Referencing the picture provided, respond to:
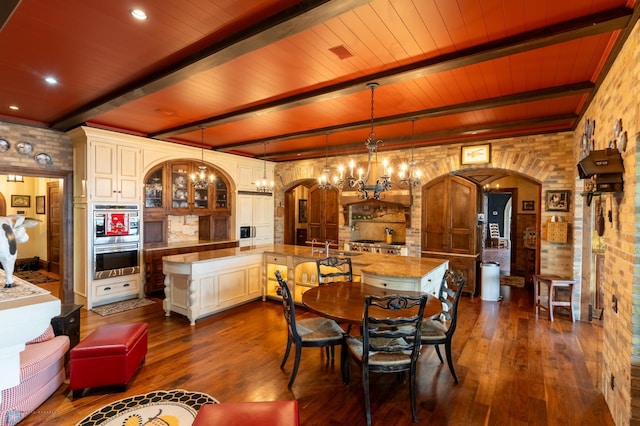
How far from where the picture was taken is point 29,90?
11.5ft

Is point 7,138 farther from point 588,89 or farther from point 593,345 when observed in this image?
point 593,345

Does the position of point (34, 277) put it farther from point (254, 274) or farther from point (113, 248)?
point (254, 274)

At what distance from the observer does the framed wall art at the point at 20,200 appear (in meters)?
7.25

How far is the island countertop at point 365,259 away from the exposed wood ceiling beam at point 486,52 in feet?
6.75

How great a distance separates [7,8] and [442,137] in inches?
207

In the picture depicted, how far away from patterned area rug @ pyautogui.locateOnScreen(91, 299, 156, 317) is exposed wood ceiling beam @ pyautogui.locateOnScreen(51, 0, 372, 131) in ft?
10.1

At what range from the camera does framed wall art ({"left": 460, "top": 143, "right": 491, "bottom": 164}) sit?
5508 mm

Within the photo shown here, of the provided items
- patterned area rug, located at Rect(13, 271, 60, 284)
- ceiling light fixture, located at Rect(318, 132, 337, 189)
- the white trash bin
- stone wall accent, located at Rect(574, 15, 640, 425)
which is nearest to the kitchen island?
ceiling light fixture, located at Rect(318, 132, 337, 189)

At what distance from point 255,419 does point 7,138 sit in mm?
5560

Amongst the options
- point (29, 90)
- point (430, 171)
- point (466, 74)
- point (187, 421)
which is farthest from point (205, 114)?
point (430, 171)

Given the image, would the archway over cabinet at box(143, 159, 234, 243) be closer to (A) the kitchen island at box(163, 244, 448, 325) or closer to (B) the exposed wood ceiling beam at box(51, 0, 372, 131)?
(A) the kitchen island at box(163, 244, 448, 325)

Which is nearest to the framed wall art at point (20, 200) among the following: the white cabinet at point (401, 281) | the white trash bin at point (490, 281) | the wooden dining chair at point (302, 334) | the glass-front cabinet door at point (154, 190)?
the glass-front cabinet door at point (154, 190)

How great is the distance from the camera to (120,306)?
4988mm

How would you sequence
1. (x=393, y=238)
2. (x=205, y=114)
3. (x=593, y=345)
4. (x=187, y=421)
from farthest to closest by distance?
(x=393, y=238), (x=205, y=114), (x=593, y=345), (x=187, y=421)
